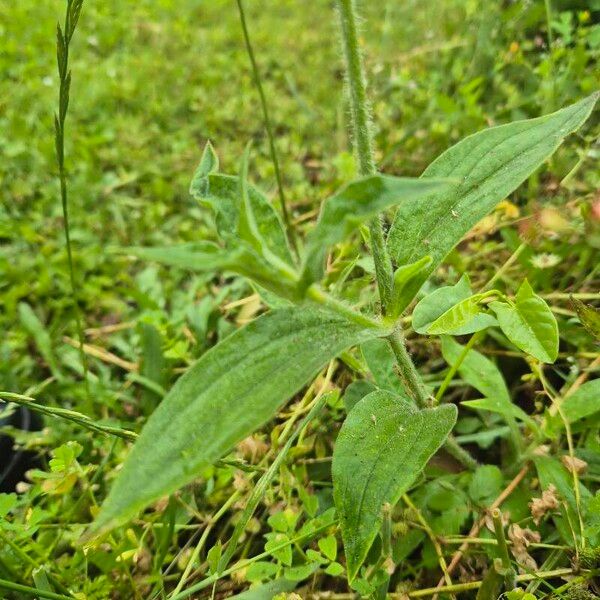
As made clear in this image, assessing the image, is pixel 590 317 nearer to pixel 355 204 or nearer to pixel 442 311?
pixel 442 311

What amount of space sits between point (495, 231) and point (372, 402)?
0.91 meters

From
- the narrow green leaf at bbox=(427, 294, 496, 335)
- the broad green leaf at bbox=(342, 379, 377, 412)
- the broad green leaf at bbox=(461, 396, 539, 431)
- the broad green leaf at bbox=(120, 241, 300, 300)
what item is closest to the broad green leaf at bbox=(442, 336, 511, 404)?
the broad green leaf at bbox=(461, 396, 539, 431)

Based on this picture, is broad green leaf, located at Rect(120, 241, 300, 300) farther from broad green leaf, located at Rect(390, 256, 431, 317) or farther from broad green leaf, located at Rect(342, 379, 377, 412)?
broad green leaf, located at Rect(342, 379, 377, 412)

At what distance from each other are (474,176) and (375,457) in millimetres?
464

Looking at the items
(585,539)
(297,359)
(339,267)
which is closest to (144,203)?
(339,267)

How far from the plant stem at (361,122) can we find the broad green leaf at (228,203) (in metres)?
0.15

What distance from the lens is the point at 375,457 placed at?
900 millimetres

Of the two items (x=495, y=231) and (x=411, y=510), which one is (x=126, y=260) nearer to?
(x=495, y=231)

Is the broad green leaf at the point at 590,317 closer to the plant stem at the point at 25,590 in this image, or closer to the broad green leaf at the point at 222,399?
the broad green leaf at the point at 222,399

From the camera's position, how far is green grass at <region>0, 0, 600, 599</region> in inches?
45.8

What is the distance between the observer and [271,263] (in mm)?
713

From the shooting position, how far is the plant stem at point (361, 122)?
0.84 meters

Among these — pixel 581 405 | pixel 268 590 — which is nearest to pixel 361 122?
pixel 581 405

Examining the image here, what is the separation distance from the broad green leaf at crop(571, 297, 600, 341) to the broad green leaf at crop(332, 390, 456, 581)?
280mm
